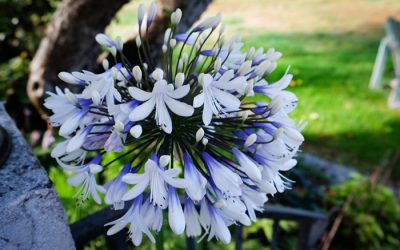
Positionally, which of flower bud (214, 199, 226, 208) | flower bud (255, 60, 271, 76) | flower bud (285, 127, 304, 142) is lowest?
flower bud (214, 199, 226, 208)

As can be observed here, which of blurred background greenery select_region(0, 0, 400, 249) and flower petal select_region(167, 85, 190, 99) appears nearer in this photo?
flower petal select_region(167, 85, 190, 99)

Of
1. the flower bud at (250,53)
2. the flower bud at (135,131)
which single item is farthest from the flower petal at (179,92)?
the flower bud at (250,53)

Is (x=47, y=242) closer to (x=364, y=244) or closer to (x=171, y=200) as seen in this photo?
(x=171, y=200)

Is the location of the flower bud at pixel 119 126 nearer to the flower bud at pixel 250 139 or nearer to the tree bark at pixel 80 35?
the flower bud at pixel 250 139

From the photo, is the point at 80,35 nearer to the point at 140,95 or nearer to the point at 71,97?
the point at 71,97

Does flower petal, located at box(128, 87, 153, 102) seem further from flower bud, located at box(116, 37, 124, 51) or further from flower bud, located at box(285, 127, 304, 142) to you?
flower bud, located at box(285, 127, 304, 142)

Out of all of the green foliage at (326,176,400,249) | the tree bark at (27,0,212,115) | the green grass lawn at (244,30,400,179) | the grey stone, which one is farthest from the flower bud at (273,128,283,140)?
the green foliage at (326,176,400,249)

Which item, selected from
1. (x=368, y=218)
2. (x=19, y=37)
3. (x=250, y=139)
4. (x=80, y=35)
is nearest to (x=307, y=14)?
(x=19, y=37)

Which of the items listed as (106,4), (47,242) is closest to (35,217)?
(47,242)
